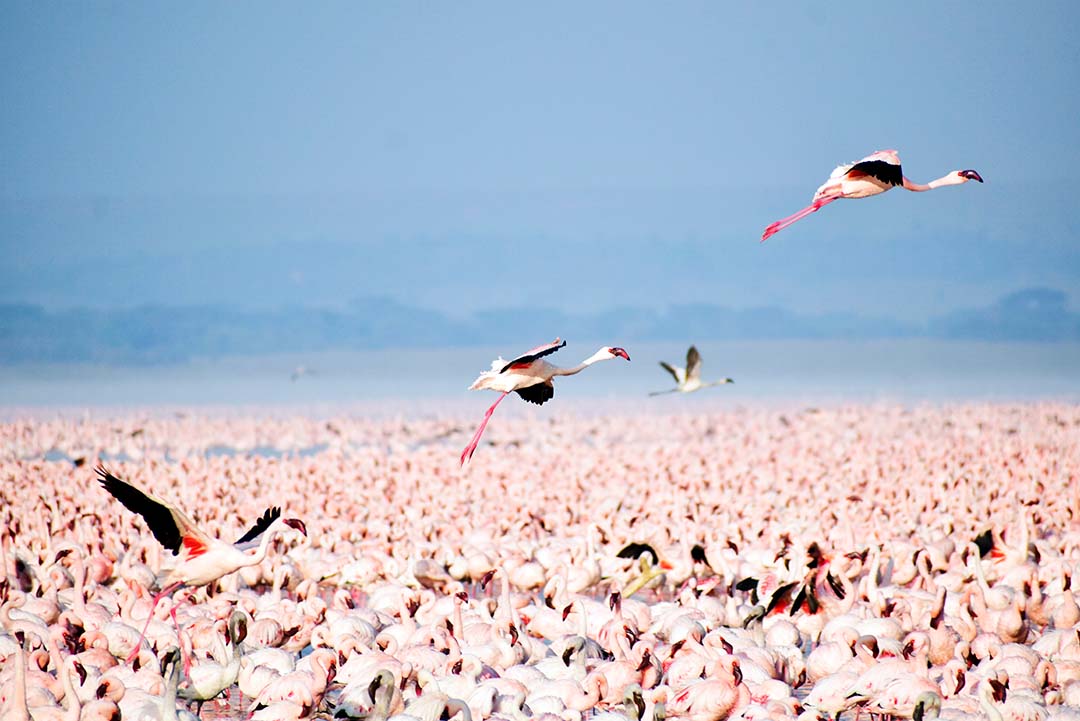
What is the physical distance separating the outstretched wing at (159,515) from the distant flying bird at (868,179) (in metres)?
3.80

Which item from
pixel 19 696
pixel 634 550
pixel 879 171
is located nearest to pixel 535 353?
pixel 879 171

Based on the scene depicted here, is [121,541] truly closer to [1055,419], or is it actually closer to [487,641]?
[487,641]

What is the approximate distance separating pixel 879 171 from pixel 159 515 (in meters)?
4.68

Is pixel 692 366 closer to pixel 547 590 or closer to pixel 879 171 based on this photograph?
pixel 547 590

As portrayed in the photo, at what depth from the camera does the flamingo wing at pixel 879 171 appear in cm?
778

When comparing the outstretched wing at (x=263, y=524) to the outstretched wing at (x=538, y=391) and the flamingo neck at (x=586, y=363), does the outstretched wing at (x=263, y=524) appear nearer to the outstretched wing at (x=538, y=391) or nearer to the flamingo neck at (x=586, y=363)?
the outstretched wing at (x=538, y=391)

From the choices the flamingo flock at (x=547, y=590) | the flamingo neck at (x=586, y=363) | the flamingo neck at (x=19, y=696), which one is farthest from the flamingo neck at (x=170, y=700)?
the flamingo neck at (x=586, y=363)

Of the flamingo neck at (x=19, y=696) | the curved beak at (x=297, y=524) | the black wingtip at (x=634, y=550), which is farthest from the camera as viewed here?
the black wingtip at (x=634, y=550)

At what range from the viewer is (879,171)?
25.8 ft

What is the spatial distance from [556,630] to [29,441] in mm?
16706

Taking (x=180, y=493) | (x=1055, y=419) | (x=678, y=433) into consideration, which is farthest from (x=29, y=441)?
(x=1055, y=419)

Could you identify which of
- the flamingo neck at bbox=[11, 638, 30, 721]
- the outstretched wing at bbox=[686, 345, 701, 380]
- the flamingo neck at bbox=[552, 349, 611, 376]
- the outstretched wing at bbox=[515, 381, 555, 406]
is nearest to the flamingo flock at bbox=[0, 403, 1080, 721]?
the flamingo neck at bbox=[11, 638, 30, 721]

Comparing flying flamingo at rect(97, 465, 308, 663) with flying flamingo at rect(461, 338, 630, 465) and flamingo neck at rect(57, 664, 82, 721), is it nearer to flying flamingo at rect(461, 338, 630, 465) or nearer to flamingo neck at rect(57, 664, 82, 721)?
flamingo neck at rect(57, 664, 82, 721)

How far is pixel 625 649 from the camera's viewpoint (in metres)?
7.64
